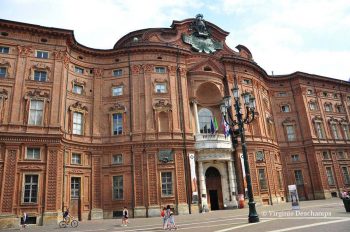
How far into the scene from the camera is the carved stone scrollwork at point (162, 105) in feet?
110

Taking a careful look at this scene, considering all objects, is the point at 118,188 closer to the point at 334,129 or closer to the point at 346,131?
the point at 334,129

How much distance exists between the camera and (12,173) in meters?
25.6

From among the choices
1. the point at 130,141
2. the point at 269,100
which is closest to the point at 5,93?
the point at 130,141

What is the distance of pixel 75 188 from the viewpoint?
29.7 m

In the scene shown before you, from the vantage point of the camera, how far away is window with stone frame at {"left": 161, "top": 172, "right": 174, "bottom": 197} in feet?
101

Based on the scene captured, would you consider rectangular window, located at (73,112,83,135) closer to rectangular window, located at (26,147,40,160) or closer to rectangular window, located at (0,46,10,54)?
rectangular window, located at (26,147,40,160)

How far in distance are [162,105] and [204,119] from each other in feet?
22.0

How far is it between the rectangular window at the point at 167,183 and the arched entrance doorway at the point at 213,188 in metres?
5.42

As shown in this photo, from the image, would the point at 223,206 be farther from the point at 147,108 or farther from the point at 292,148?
the point at 292,148

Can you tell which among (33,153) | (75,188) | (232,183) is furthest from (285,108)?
(33,153)

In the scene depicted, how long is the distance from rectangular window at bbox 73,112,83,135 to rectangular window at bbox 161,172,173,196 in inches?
413

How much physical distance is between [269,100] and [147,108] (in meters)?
22.8

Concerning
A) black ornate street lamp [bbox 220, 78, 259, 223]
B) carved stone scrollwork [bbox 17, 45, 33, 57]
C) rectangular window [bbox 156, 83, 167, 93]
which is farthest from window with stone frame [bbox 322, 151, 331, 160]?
carved stone scrollwork [bbox 17, 45, 33, 57]

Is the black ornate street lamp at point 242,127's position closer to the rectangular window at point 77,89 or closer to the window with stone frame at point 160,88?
the window with stone frame at point 160,88
